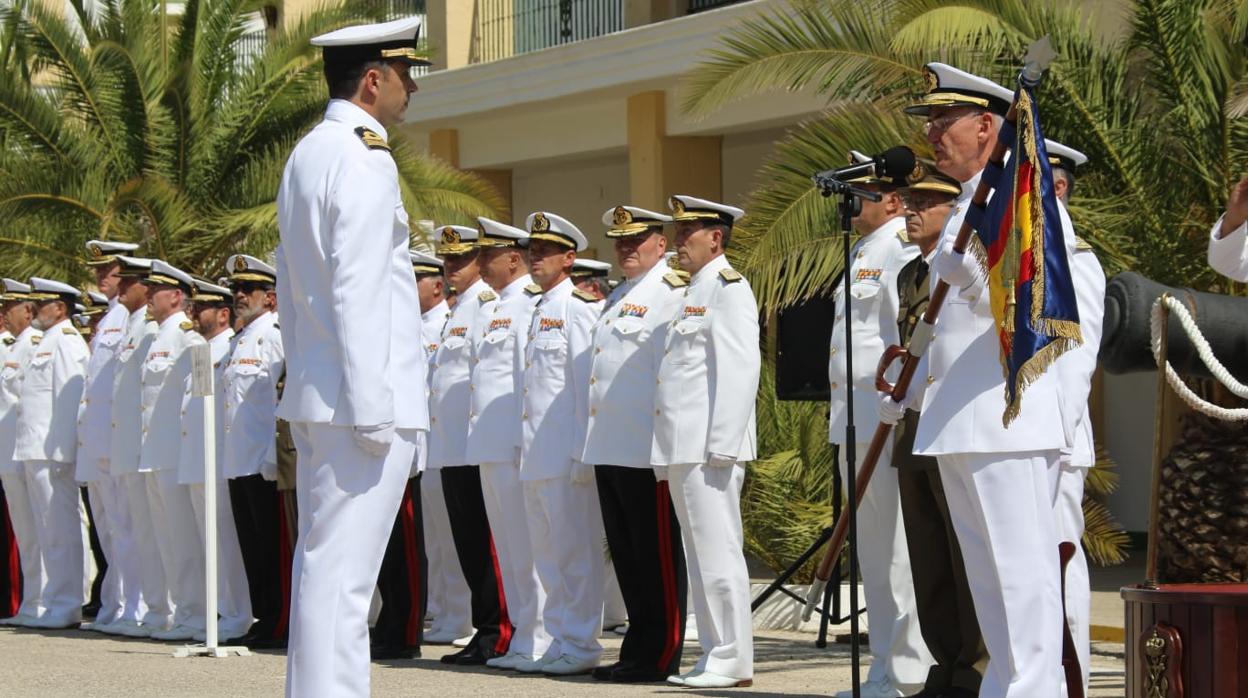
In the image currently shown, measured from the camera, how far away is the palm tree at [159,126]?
18.2 metres

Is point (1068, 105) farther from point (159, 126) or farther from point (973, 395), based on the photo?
point (159, 126)

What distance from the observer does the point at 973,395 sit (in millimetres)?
6383

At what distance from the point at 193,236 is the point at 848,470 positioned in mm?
11364

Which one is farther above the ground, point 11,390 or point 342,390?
point 11,390

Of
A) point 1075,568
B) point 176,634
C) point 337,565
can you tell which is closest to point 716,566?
point 1075,568

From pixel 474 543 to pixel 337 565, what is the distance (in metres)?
5.17

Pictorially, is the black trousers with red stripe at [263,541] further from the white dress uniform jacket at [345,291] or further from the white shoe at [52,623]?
the white dress uniform jacket at [345,291]

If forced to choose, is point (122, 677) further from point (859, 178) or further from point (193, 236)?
point (193, 236)

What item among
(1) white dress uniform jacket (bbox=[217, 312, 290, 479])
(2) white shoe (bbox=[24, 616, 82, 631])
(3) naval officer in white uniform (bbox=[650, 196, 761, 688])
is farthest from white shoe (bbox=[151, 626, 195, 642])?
(3) naval officer in white uniform (bbox=[650, 196, 761, 688])

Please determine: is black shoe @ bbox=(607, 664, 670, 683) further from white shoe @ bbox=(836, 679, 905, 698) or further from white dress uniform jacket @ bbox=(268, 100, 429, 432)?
white dress uniform jacket @ bbox=(268, 100, 429, 432)

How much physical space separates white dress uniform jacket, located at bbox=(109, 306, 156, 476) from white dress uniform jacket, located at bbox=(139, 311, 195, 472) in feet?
0.47

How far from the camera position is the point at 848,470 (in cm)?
789

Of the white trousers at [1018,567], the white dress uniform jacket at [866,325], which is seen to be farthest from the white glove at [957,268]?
the white dress uniform jacket at [866,325]

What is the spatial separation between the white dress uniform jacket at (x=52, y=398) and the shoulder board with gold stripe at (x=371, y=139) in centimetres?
800
